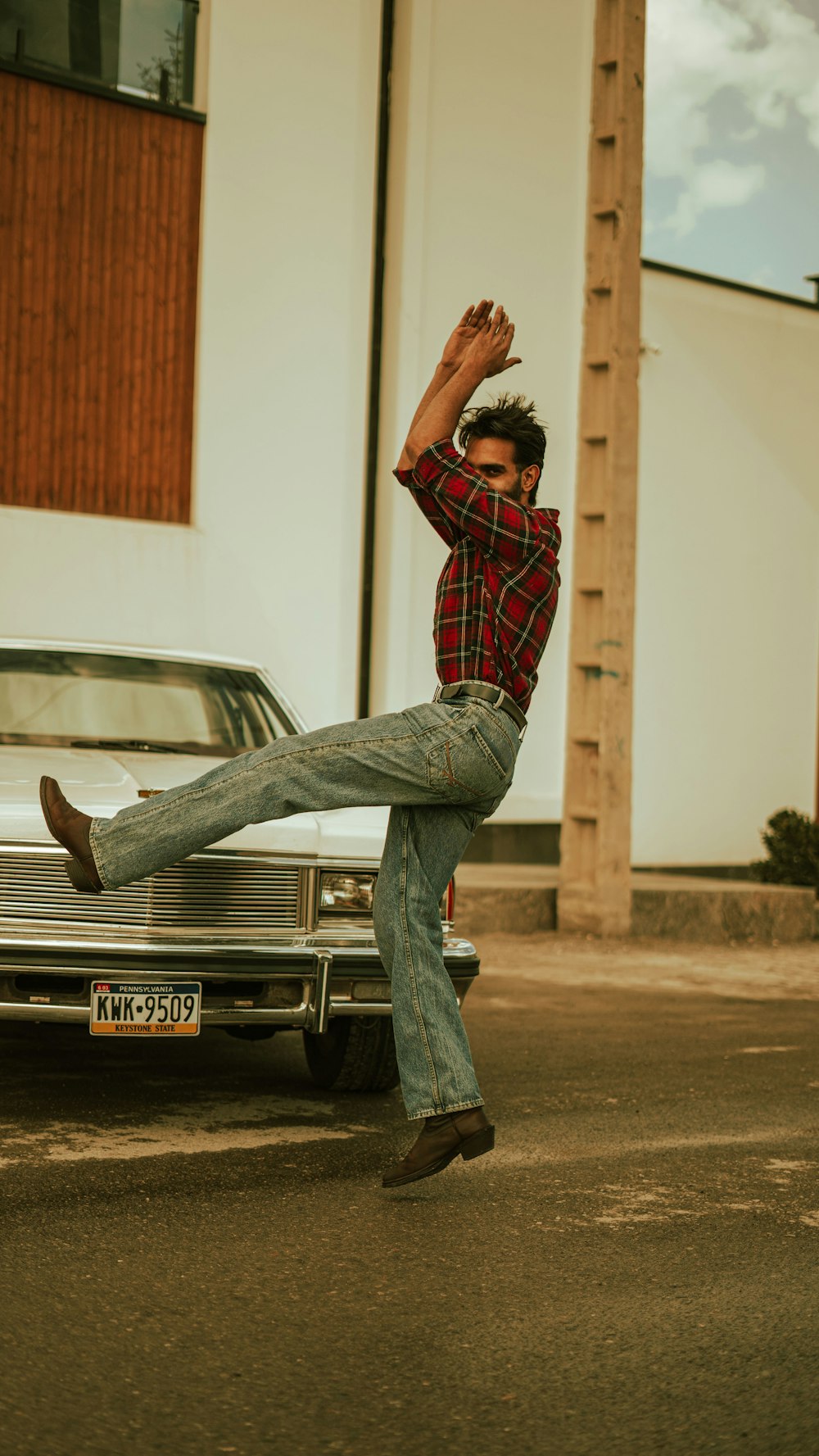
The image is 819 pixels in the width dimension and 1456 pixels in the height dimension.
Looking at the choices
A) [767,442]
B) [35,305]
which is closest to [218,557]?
[35,305]

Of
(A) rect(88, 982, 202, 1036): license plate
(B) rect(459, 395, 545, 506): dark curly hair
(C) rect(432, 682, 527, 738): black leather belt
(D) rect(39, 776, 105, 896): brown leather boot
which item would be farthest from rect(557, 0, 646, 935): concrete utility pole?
(D) rect(39, 776, 105, 896): brown leather boot

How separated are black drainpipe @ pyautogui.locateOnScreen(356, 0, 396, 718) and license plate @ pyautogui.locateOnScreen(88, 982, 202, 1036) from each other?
28.7 feet

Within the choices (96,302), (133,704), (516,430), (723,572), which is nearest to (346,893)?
(133,704)

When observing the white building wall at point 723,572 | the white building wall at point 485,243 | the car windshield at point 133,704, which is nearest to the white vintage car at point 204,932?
the car windshield at point 133,704

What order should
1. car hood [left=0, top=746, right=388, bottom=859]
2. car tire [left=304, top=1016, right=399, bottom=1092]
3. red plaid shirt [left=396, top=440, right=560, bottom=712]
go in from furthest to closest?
car tire [left=304, top=1016, right=399, bottom=1092], car hood [left=0, top=746, right=388, bottom=859], red plaid shirt [left=396, top=440, right=560, bottom=712]

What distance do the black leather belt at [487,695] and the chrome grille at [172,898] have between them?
1.10 metres

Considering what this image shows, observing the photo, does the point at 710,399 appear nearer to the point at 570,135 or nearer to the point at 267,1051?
the point at 570,135

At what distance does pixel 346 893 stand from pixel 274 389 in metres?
8.55

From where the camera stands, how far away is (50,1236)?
3.73 meters

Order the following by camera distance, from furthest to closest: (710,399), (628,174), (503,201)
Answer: (710,399)
(503,201)
(628,174)

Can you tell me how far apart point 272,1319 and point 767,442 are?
Result: 14.1m

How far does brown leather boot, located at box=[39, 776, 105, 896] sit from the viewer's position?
13.6 ft

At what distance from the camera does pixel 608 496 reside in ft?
36.5

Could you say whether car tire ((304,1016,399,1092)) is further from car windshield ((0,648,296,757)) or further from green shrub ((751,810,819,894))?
green shrub ((751,810,819,894))
